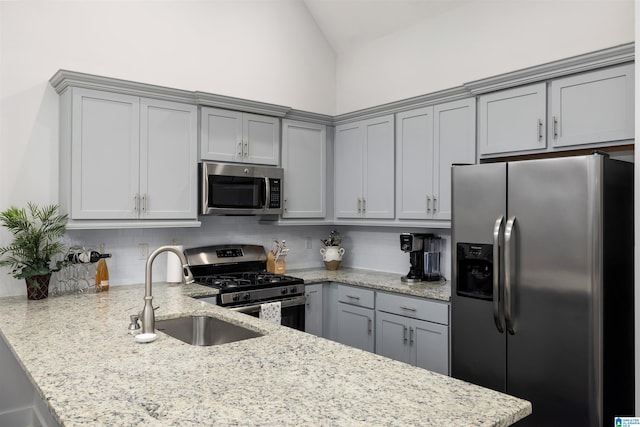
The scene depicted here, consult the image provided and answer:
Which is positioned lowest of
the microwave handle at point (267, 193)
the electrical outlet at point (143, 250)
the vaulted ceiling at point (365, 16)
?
the electrical outlet at point (143, 250)

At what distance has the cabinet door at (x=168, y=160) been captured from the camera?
11.1 feet

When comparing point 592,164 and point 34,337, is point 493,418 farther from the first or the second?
point 34,337

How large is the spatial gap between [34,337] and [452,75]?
3.34 meters

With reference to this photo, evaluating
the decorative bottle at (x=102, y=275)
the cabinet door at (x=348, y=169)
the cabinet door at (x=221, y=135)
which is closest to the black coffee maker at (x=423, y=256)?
the cabinet door at (x=348, y=169)

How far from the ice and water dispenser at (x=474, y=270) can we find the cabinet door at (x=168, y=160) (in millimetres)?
1919

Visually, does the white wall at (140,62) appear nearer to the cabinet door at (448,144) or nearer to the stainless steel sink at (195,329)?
the stainless steel sink at (195,329)

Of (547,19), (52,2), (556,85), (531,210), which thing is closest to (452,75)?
(547,19)

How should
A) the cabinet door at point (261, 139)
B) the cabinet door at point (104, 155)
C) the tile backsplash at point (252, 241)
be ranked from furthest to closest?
the cabinet door at point (261, 139)
the tile backsplash at point (252, 241)
the cabinet door at point (104, 155)

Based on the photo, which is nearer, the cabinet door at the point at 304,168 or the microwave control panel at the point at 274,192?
the microwave control panel at the point at 274,192

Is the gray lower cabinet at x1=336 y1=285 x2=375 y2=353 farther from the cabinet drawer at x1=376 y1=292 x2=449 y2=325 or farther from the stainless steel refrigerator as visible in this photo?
the stainless steel refrigerator

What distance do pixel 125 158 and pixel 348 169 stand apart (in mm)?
1888

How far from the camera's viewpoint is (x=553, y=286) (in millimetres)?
2463

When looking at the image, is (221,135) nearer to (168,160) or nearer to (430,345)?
(168,160)

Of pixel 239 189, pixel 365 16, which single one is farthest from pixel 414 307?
pixel 365 16
